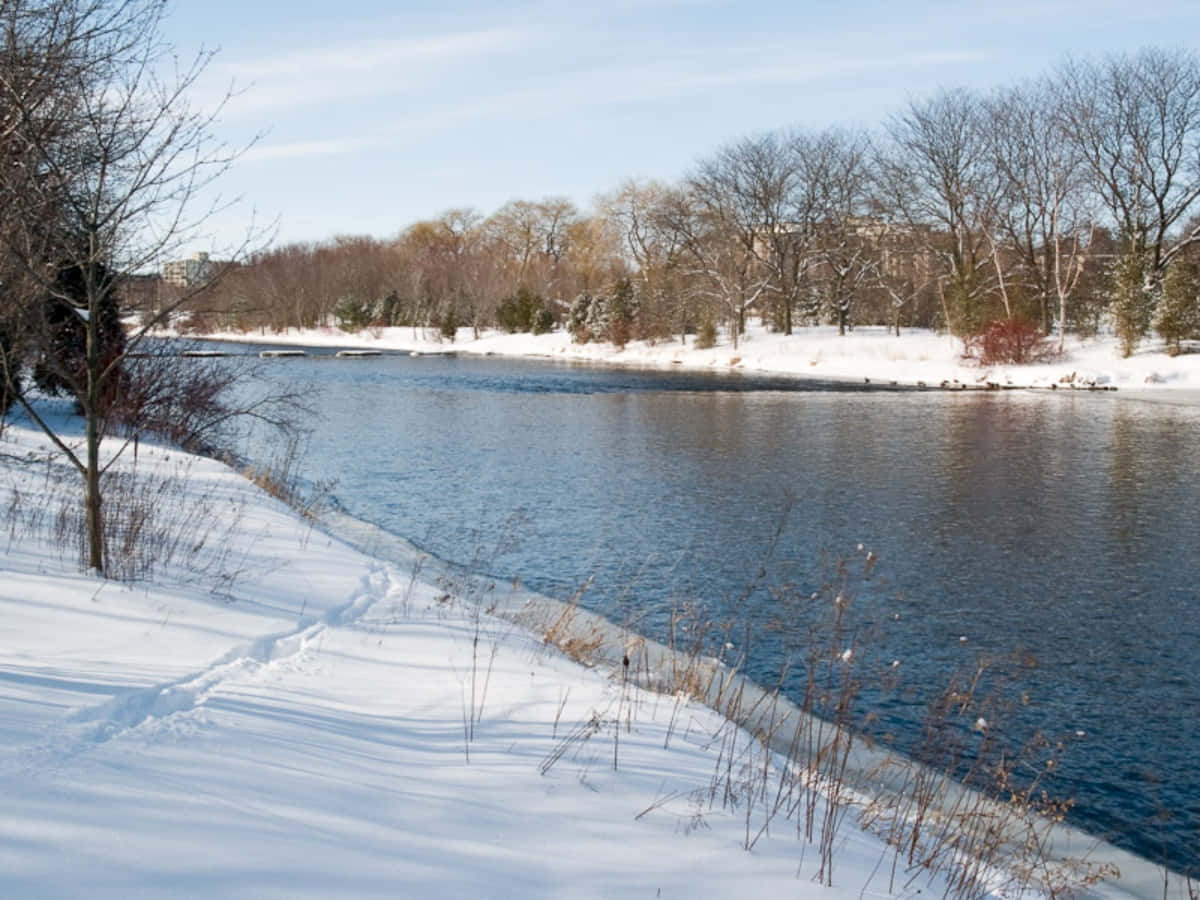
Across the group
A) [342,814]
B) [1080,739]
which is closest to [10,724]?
[342,814]

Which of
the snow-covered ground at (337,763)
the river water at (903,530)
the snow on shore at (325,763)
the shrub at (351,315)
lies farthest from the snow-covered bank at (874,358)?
the snow on shore at (325,763)

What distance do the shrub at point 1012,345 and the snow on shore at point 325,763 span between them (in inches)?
1573

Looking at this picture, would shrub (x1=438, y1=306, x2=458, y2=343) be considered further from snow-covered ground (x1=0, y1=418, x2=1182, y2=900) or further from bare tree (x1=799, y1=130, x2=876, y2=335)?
snow-covered ground (x1=0, y1=418, x2=1182, y2=900)

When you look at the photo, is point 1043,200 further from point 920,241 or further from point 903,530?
point 903,530

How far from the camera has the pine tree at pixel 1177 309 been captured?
129 feet

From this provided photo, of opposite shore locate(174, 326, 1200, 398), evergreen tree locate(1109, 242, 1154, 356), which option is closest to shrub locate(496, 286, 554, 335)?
opposite shore locate(174, 326, 1200, 398)

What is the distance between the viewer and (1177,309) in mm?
39188

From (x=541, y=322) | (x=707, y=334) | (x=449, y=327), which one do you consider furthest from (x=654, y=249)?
(x=707, y=334)

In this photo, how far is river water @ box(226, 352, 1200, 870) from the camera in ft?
25.3

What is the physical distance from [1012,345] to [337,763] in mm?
43519

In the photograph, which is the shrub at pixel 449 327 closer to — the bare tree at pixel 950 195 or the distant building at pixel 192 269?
the bare tree at pixel 950 195

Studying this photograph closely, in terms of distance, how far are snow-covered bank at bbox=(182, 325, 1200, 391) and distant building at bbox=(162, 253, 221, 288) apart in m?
38.6

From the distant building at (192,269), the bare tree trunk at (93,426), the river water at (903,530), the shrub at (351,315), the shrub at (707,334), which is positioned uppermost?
the shrub at (351,315)

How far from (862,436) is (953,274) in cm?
2942
